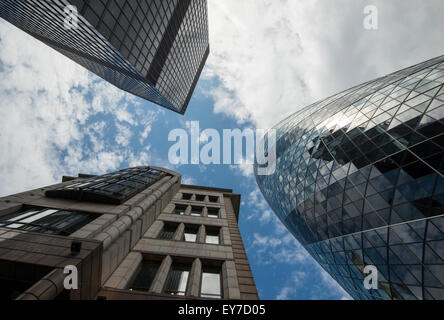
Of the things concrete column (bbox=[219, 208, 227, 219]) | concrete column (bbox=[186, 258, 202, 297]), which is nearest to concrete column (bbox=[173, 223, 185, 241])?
concrete column (bbox=[186, 258, 202, 297])

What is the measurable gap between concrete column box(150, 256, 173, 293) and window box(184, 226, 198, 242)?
361 cm

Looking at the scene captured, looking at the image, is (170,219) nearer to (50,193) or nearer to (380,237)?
(50,193)

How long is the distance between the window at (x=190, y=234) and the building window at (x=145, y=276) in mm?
3754

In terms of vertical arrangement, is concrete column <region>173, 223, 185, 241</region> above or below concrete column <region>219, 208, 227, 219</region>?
below

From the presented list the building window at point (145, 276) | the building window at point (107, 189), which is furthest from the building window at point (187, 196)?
the building window at point (145, 276)

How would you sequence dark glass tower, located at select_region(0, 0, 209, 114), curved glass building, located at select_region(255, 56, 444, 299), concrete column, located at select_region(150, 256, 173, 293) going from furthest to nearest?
dark glass tower, located at select_region(0, 0, 209, 114), curved glass building, located at select_region(255, 56, 444, 299), concrete column, located at select_region(150, 256, 173, 293)

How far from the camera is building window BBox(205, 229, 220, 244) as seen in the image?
15495mm

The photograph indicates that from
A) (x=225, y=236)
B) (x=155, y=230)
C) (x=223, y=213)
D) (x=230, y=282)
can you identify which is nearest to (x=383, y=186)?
(x=223, y=213)

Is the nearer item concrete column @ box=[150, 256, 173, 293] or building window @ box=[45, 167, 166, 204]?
concrete column @ box=[150, 256, 173, 293]

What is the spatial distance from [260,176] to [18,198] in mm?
53080

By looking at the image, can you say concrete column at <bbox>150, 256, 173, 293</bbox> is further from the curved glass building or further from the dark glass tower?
the dark glass tower

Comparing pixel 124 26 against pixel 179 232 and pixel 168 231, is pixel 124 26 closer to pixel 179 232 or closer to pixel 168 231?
pixel 168 231

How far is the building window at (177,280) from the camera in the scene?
10.1 meters

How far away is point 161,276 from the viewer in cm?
1020
